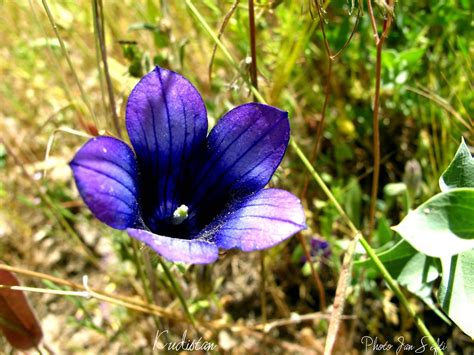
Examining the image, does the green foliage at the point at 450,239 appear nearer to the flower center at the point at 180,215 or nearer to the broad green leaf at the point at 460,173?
the broad green leaf at the point at 460,173

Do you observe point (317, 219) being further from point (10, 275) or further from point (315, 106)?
point (10, 275)

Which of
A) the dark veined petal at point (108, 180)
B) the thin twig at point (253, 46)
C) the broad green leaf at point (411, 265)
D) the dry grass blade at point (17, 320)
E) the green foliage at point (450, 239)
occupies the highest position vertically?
the thin twig at point (253, 46)

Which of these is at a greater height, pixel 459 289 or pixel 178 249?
pixel 178 249

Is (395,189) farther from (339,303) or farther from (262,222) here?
(262,222)

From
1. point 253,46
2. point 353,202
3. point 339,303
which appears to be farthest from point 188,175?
point 353,202

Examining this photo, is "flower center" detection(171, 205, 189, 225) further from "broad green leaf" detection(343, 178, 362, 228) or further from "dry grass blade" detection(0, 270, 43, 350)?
"broad green leaf" detection(343, 178, 362, 228)

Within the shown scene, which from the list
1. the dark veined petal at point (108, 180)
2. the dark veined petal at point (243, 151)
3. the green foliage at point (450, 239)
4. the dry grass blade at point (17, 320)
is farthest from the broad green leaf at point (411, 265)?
the dry grass blade at point (17, 320)

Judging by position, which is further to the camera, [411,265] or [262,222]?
[411,265]

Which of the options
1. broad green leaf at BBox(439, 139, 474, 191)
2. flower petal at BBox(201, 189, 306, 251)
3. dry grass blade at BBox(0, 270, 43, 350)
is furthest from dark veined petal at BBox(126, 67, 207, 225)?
broad green leaf at BBox(439, 139, 474, 191)
